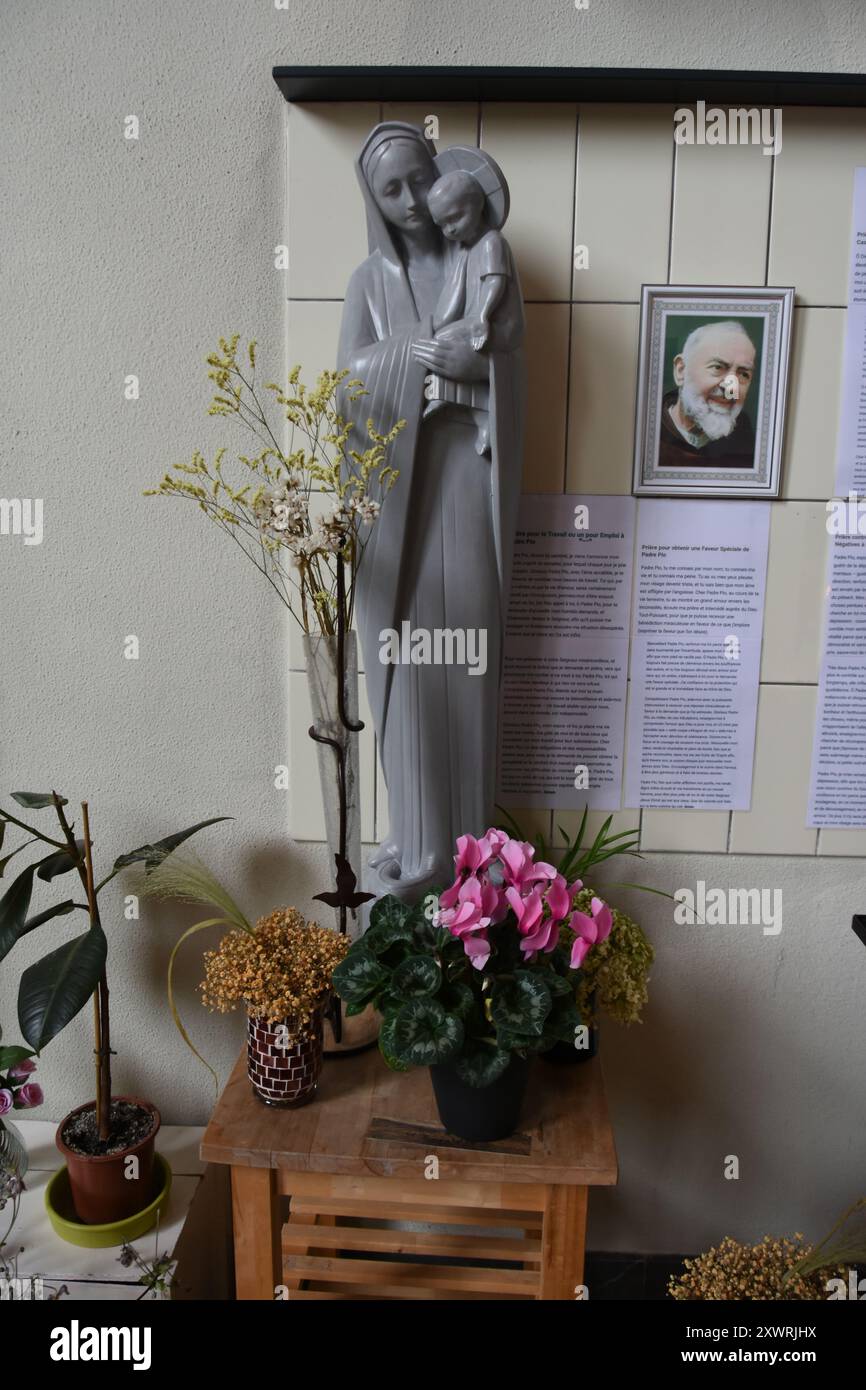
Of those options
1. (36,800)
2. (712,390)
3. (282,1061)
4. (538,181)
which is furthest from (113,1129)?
(538,181)

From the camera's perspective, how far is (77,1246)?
1.33 meters

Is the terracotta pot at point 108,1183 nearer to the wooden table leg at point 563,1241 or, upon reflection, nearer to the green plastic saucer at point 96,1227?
the green plastic saucer at point 96,1227

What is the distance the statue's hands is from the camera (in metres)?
1.14

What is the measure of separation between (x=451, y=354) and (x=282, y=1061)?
3.00 ft

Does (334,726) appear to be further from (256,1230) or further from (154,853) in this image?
(256,1230)

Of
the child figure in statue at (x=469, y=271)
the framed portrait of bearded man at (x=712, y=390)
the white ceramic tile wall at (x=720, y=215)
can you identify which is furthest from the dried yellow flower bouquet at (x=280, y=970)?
the white ceramic tile wall at (x=720, y=215)

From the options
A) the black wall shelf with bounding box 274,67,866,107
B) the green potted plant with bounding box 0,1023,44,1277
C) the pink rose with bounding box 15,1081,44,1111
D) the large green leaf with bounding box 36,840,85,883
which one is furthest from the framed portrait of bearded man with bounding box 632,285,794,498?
the pink rose with bounding box 15,1081,44,1111

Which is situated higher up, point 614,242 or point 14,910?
point 614,242

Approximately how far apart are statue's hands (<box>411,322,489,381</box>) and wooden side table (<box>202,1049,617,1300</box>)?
3.08 ft

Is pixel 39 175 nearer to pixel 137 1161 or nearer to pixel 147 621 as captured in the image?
pixel 147 621

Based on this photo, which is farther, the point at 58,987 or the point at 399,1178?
the point at 58,987

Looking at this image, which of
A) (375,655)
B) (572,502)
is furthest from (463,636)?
(572,502)

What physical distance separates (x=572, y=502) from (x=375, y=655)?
398mm

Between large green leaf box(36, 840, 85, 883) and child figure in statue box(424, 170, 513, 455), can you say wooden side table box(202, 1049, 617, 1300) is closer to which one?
large green leaf box(36, 840, 85, 883)
